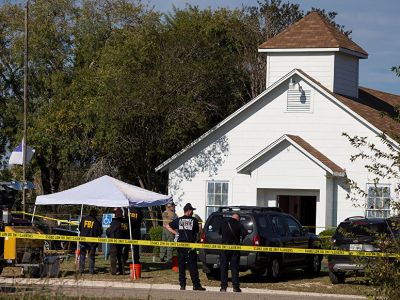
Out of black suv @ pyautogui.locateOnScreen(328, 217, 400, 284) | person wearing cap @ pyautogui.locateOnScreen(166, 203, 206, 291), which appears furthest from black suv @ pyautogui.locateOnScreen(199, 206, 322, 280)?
black suv @ pyautogui.locateOnScreen(328, 217, 400, 284)

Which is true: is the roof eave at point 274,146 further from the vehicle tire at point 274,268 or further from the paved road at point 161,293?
the paved road at point 161,293

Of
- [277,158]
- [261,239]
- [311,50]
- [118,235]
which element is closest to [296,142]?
[277,158]

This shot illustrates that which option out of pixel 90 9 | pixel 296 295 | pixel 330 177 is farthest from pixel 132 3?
pixel 296 295

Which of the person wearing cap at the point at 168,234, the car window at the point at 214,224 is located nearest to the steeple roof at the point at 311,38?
the person wearing cap at the point at 168,234

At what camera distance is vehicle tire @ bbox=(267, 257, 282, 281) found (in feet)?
78.7

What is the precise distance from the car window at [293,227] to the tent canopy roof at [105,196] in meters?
3.78

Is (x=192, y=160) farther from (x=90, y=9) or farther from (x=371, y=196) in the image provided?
(x=90, y=9)

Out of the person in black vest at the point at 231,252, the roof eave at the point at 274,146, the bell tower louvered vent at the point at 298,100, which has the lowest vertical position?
the person in black vest at the point at 231,252

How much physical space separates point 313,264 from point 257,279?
Answer: 6.93 feet

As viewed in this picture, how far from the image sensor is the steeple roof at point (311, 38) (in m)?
37.5

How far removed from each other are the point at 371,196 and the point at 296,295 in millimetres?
14121

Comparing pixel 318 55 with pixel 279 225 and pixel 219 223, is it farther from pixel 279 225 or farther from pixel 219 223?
pixel 219 223

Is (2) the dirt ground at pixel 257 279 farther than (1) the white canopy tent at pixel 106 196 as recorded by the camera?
No

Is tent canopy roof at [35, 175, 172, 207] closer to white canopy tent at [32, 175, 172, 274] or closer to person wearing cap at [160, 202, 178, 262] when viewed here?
white canopy tent at [32, 175, 172, 274]
